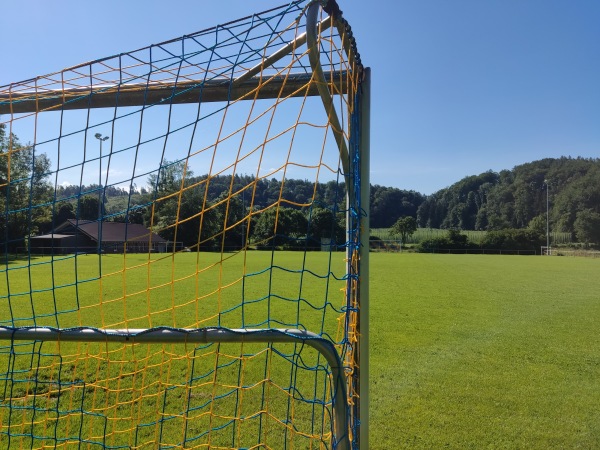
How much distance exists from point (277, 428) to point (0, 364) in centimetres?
293

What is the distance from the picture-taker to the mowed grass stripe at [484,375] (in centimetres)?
293

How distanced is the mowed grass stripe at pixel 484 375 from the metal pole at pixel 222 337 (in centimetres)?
142

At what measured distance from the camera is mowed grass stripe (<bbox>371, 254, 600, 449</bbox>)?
9.60ft

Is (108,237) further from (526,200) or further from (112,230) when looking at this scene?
(526,200)

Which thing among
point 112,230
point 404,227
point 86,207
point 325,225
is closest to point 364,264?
point 325,225

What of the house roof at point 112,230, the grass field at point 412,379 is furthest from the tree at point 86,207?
the grass field at point 412,379

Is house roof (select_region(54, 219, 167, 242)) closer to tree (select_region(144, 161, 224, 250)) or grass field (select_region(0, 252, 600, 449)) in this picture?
tree (select_region(144, 161, 224, 250))

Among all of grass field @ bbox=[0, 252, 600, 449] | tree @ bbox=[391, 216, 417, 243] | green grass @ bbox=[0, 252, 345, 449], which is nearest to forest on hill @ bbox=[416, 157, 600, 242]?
tree @ bbox=[391, 216, 417, 243]

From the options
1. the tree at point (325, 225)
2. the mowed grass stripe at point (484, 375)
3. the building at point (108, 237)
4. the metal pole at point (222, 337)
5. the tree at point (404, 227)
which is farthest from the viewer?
the tree at point (404, 227)

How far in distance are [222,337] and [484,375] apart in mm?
3368

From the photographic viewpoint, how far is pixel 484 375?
13.3 ft

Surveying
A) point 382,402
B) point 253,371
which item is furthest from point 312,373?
point 382,402

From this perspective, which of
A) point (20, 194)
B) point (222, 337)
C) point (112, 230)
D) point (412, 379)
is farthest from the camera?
point (20, 194)

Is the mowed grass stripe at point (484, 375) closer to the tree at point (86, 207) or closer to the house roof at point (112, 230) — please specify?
the house roof at point (112, 230)
